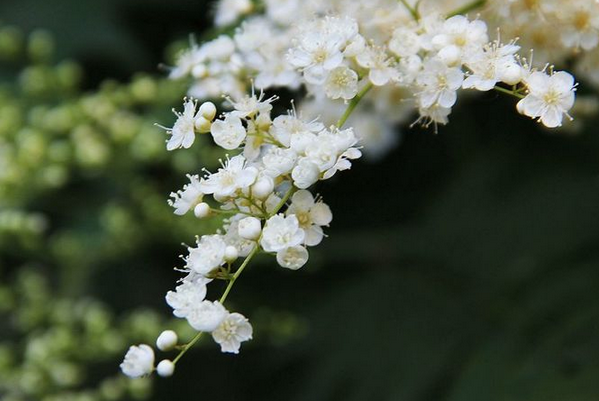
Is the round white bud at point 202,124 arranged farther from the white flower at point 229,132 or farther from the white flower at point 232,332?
the white flower at point 232,332

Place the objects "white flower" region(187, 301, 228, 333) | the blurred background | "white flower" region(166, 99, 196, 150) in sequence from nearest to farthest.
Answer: "white flower" region(187, 301, 228, 333)
"white flower" region(166, 99, 196, 150)
the blurred background

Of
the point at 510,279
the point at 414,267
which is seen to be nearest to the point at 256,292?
the point at 414,267

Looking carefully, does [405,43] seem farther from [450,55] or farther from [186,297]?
[186,297]

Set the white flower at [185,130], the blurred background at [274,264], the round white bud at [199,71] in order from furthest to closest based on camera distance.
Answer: the blurred background at [274,264] < the round white bud at [199,71] < the white flower at [185,130]

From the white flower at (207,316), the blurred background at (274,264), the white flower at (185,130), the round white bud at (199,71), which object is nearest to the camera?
the white flower at (207,316)

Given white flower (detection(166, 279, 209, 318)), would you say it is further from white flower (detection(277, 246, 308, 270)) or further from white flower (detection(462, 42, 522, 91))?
white flower (detection(462, 42, 522, 91))

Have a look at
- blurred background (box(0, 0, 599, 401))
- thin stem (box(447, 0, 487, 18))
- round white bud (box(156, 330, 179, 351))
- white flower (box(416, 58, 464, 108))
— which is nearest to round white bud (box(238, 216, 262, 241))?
round white bud (box(156, 330, 179, 351))

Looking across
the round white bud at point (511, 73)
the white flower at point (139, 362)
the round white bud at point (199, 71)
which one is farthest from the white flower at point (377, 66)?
the white flower at point (139, 362)

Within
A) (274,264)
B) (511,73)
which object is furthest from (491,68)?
(274,264)
